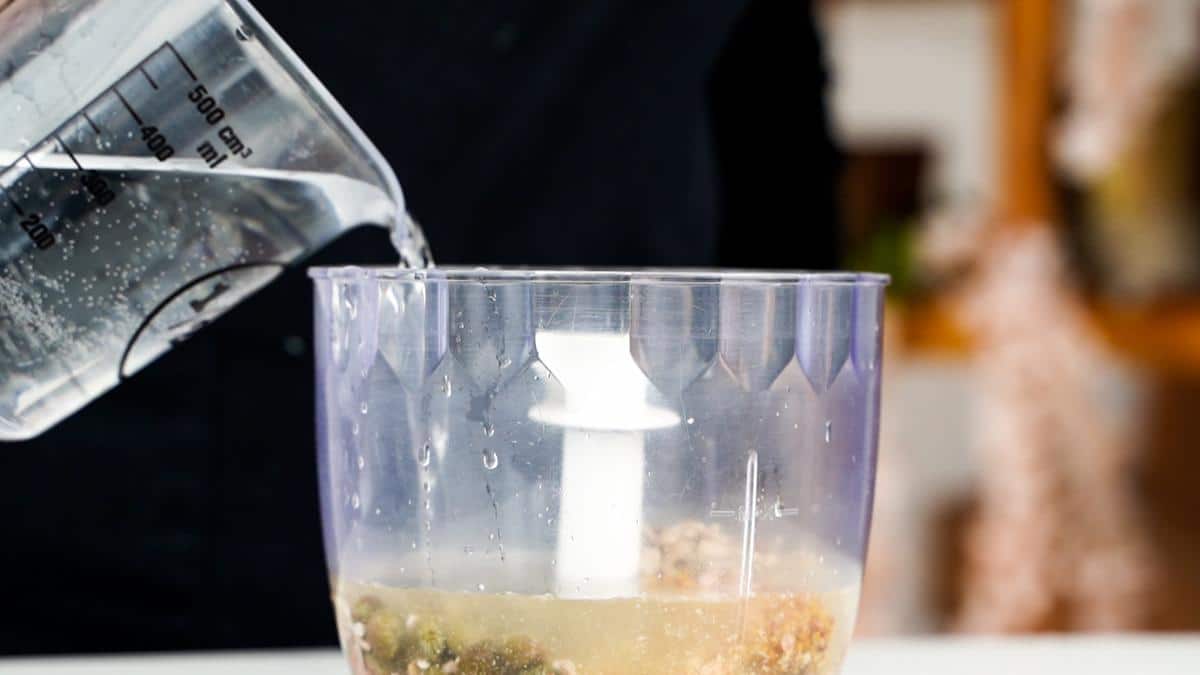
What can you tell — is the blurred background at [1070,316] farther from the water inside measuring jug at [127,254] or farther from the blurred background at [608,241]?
the water inside measuring jug at [127,254]

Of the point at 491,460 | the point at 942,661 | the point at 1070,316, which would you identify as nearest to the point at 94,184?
the point at 491,460

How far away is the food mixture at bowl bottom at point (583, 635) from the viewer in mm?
381

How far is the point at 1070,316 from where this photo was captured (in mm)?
1433

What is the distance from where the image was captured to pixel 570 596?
0.38 m

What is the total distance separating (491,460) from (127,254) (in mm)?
134

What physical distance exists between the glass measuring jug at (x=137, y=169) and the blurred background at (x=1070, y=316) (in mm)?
882

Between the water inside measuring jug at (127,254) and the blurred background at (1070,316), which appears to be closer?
the water inside measuring jug at (127,254)

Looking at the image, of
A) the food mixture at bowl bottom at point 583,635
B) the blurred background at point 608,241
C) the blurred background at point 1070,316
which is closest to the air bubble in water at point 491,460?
the food mixture at bowl bottom at point 583,635

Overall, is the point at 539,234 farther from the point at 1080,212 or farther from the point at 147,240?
the point at 1080,212

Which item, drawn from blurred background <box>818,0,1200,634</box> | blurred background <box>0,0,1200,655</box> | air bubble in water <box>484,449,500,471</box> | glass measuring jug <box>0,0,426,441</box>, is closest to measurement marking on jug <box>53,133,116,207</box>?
glass measuring jug <box>0,0,426,441</box>

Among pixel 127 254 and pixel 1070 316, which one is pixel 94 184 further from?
pixel 1070 316

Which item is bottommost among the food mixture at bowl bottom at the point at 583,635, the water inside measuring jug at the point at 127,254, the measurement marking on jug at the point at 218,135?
the food mixture at bowl bottom at the point at 583,635

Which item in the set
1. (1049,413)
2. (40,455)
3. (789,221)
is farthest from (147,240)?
(1049,413)

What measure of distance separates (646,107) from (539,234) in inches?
3.9
